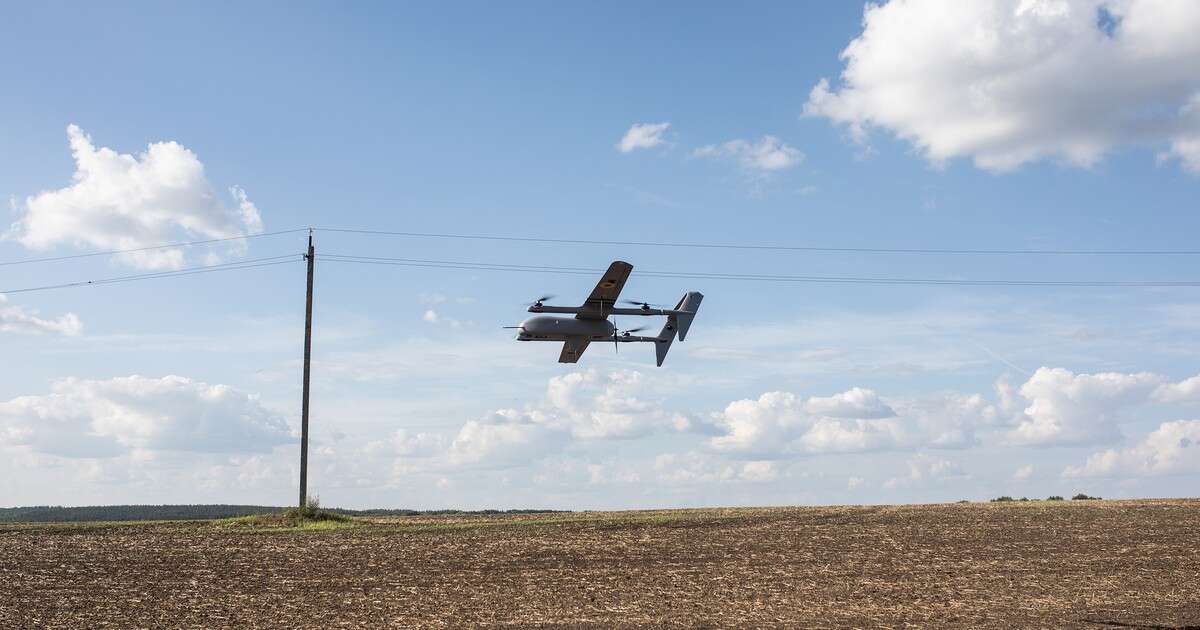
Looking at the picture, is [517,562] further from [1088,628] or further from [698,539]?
[1088,628]

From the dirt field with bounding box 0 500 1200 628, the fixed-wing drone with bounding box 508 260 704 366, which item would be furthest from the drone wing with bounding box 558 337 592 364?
the dirt field with bounding box 0 500 1200 628

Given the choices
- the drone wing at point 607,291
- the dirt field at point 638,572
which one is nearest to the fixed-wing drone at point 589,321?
the drone wing at point 607,291

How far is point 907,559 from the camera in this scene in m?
35.0

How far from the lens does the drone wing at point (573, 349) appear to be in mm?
40875

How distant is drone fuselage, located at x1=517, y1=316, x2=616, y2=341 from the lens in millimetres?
39844

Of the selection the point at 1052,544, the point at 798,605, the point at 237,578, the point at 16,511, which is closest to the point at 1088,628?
the point at 798,605

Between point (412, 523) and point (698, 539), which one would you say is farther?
point (412, 523)

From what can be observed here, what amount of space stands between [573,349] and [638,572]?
10.9m

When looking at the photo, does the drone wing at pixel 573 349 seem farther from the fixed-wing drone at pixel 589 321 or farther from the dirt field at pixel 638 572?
the dirt field at pixel 638 572

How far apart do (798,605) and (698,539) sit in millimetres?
11718

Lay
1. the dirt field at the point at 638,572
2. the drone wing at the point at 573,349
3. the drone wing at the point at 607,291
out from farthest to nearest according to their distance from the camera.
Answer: the drone wing at the point at 573,349
the drone wing at the point at 607,291
the dirt field at the point at 638,572

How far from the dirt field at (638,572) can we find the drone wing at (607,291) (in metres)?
8.48

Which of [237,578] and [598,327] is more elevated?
[598,327]

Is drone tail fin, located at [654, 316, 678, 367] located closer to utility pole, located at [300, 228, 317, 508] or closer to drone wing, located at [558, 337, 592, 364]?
drone wing, located at [558, 337, 592, 364]
